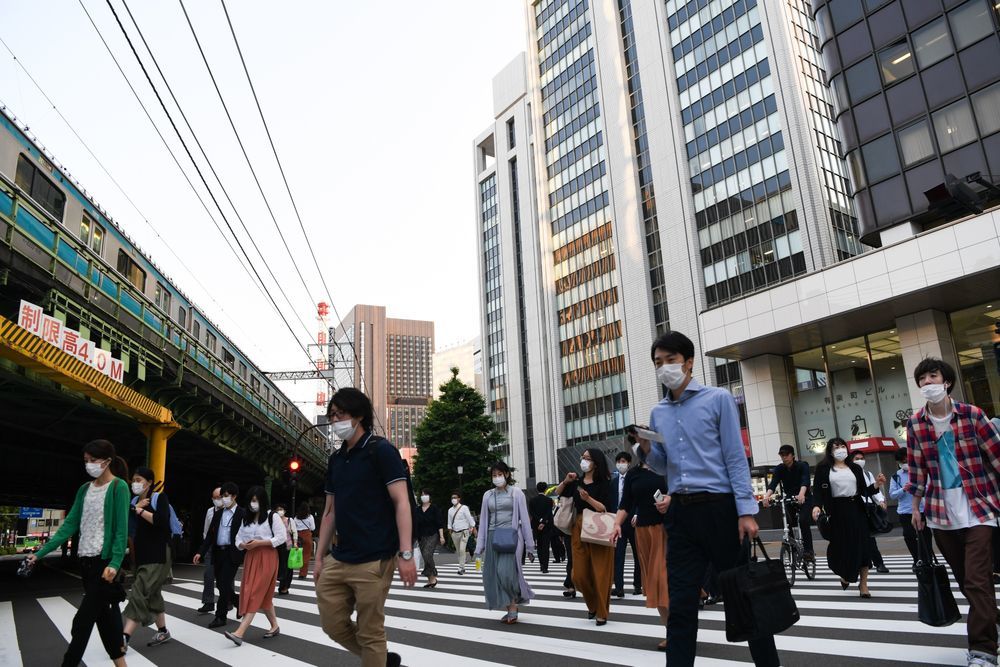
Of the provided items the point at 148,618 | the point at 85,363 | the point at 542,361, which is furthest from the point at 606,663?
the point at 542,361

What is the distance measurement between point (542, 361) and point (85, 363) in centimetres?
4843

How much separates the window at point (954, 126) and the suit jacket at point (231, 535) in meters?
23.3

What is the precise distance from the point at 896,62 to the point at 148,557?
26.3 metres

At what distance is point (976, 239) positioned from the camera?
19500mm

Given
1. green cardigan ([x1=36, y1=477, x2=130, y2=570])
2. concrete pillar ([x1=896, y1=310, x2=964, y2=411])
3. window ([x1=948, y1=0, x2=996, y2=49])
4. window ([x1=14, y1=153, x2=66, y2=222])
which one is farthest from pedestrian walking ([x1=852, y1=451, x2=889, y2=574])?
window ([x1=948, y1=0, x2=996, y2=49])

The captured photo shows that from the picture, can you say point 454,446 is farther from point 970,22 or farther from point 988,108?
point 970,22

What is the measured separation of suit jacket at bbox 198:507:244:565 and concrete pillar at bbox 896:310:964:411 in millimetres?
21774

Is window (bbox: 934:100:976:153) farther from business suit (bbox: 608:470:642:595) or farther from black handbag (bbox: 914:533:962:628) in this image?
black handbag (bbox: 914:533:962:628)

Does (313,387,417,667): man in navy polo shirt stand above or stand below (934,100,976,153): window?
below

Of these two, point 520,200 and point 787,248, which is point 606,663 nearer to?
point 787,248

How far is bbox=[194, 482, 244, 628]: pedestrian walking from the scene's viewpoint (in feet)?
25.1

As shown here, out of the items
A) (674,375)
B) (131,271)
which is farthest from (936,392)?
(131,271)

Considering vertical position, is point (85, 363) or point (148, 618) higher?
point (85, 363)

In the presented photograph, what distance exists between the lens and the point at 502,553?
729 centimetres
